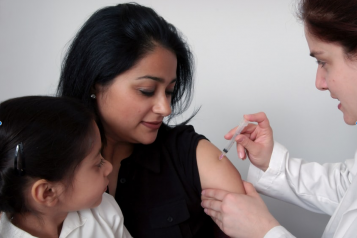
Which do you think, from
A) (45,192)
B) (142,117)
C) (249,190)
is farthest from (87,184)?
(249,190)

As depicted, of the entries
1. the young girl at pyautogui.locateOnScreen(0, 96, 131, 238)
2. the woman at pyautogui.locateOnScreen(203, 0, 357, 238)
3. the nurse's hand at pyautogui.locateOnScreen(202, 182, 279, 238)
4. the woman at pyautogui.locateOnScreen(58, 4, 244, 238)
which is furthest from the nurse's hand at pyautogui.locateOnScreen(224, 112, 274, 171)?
the young girl at pyautogui.locateOnScreen(0, 96, 131, 238)

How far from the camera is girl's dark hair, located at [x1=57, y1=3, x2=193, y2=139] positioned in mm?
1243

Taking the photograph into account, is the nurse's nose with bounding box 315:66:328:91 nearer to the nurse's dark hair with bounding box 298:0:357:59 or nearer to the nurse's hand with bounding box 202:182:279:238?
the nurse's dark hair with bounding box 298:0:357:59

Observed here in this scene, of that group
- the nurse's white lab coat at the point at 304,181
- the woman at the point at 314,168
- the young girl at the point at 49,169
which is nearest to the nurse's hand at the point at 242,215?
the woman at the point at 314,168

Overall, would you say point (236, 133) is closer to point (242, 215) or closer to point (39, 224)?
point (242, 215)

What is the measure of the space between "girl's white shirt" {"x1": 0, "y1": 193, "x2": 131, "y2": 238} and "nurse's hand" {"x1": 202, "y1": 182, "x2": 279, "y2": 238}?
35 cm

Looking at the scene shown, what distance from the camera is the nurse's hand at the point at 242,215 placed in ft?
3.76

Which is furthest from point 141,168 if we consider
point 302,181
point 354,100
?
point 354,100

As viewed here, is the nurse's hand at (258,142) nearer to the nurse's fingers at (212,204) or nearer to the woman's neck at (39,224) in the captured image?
the nurse's fingers at (212,204)

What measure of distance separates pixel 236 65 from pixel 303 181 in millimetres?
849

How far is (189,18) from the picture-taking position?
2.10 m

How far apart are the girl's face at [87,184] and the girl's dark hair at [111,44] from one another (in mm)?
254

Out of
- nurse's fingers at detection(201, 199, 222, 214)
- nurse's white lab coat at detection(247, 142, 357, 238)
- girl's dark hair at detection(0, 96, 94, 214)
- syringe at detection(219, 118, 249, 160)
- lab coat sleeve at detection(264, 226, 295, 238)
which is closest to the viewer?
girl's dark hair at detection(0, 96, 94, 214)

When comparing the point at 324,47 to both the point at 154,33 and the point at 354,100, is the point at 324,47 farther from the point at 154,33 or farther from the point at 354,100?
the point at 154,33
